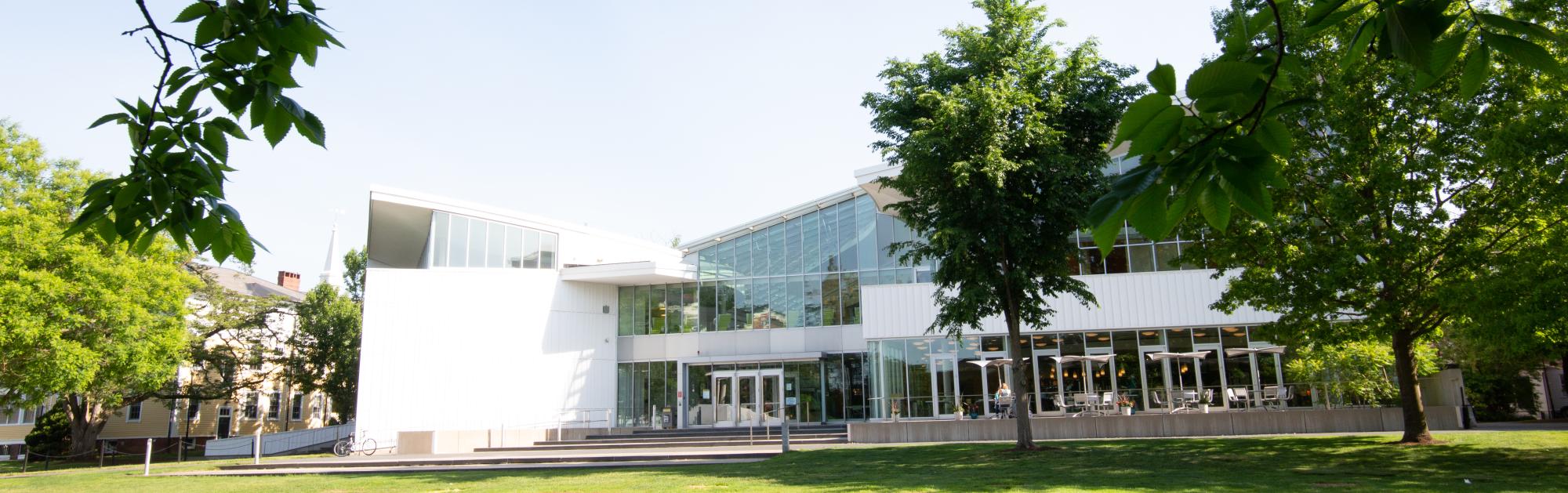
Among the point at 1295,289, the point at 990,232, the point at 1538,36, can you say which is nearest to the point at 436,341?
the point at 990,232

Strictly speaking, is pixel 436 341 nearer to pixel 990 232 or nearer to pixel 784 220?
pixel 784 220

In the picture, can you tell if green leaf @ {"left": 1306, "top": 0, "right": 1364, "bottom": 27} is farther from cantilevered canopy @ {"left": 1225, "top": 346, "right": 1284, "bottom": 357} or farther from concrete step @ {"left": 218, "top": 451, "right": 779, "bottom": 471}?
cantilevered canopy @ {"left": 1225, "top": 346, "right": 1284, "bottom": 357}

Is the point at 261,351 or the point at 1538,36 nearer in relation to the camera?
the point at 1538,36

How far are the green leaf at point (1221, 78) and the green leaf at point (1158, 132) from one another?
2.1 inches

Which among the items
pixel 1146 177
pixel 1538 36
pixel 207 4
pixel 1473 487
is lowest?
pixel 1473 487

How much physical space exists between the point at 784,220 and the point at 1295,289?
19021mm

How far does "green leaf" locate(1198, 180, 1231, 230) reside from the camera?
1.93 metres

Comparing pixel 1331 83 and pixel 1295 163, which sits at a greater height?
pixel 1331 83

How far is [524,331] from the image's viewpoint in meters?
32.2

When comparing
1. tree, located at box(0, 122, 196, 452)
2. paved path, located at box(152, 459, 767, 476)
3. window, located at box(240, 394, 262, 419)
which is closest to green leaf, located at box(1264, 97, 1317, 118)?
paved path, located at box(152, 459, 767, 476)

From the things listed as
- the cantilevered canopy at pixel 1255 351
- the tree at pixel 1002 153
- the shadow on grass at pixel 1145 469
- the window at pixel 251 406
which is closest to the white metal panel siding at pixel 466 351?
the shadow on grass at pixel 1145 469

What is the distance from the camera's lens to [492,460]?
23.8m

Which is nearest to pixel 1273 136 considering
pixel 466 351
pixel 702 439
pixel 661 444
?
pixel 661 444

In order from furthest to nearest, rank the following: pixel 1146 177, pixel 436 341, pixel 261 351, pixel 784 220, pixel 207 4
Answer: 1. pixel 261 351
2. pixel 784 220
3. pixel 436 341
4. pixel 207 4
5. pixel 1146 177
